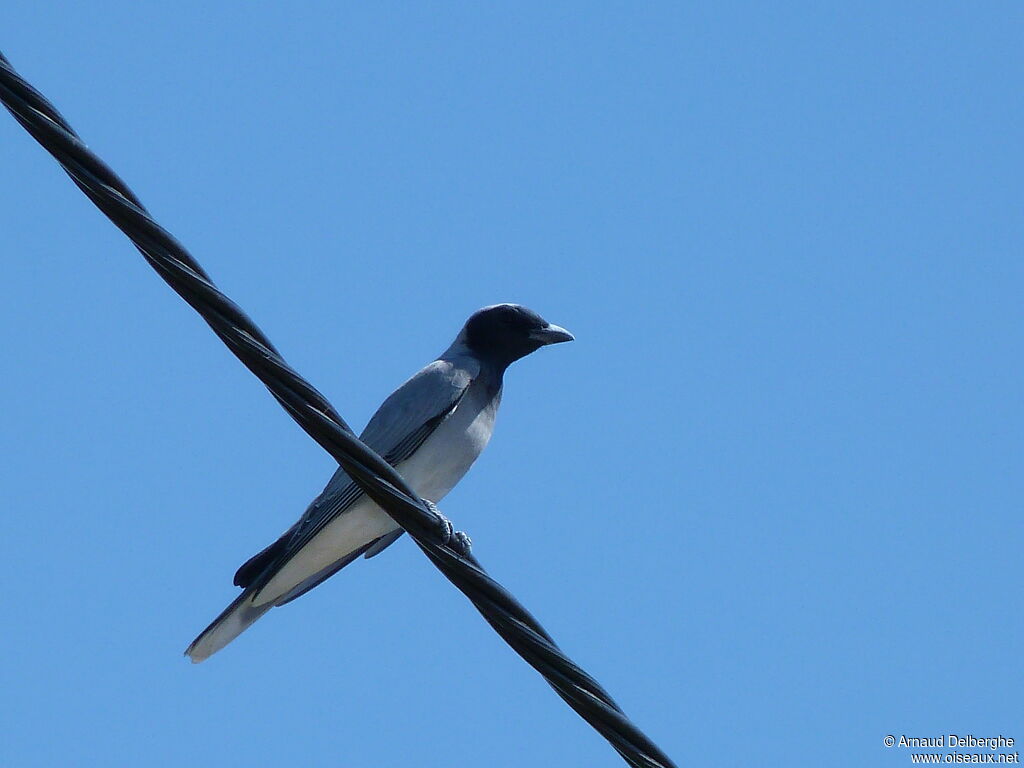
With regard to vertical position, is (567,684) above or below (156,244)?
below

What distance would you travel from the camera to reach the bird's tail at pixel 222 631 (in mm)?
7008

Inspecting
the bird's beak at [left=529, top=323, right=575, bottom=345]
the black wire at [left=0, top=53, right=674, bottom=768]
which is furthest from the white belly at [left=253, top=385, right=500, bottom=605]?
the black wire at [left=0, top=53, right=674, bottom=768]

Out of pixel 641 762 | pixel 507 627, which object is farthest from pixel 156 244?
pixel 641 762

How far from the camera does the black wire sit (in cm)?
305

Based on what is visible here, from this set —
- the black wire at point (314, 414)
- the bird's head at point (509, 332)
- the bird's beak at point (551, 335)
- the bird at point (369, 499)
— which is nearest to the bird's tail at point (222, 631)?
the bird at point (369, 499)

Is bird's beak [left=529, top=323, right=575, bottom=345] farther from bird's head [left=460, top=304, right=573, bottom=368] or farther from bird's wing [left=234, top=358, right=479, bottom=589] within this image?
bird's wing [left=234, top=358, right=479, bottom=589]

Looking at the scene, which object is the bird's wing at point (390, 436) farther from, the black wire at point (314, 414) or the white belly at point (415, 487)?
the black wire at point (314, 414)

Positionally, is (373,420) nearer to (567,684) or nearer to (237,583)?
(237,583)

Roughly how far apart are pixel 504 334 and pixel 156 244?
16.8ft

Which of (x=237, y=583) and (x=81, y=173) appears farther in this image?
(x=237, y=583)

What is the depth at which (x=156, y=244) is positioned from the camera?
10.2 feet

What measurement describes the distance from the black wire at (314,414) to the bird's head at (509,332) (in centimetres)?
450

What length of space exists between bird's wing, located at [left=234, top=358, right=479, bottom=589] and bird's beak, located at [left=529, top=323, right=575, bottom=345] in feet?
2.49

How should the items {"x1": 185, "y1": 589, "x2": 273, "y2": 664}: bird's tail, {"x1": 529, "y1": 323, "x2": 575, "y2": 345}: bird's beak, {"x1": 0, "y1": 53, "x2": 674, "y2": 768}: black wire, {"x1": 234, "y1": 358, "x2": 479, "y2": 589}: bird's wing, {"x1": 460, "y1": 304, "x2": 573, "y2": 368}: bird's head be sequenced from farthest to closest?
{"x1": 529, "y1": 323, "x2": 575, "y2": 345}: bird's beak → {"x1": 460, "y1": 304, "x2": 573, "y2": 368}: bird's head → {"x1": 185, "y1": 589, "x2": 273, "y2": 664}: bird's tail → {"x1": 234, "y1": 358, "x2": 479, "y2": 589}: bird's wing → {"x1": 0, "y1": 53, "x2": 674, "y2": 768}: black wire
